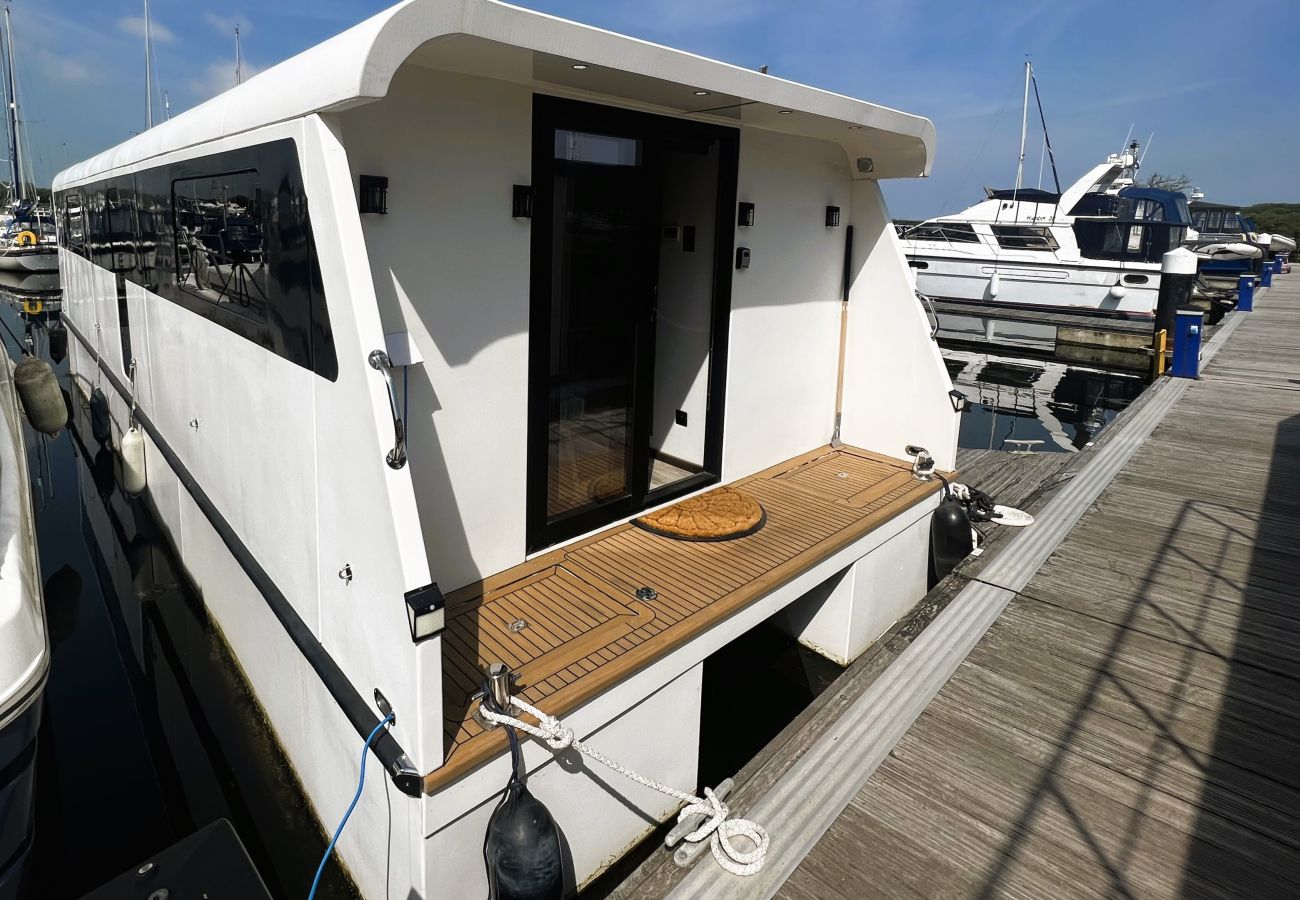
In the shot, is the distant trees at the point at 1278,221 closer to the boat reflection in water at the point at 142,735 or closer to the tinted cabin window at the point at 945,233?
the tinted cabin window at the point at 945,233

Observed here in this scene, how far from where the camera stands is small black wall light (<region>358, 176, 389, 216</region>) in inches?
101

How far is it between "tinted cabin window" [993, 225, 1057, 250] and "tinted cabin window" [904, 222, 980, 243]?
51 cm

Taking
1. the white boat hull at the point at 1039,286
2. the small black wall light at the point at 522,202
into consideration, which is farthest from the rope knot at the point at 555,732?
the white boat hull at the point at 1039,286

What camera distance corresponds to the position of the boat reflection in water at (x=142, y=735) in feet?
10.4

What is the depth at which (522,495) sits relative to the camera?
3.27 metres

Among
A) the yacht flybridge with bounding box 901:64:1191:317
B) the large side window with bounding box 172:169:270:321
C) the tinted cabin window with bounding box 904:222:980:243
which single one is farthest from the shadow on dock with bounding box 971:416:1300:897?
the tinted cabin window with bounding box 904:222:980:243

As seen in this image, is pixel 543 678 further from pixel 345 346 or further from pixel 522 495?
pixel 345 346

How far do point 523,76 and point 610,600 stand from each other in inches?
76.3

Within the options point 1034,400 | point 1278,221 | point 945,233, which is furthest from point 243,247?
point 1278,221

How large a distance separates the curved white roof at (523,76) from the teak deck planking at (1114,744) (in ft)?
7.93

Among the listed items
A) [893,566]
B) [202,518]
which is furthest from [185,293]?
[893,566]

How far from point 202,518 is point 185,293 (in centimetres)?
115

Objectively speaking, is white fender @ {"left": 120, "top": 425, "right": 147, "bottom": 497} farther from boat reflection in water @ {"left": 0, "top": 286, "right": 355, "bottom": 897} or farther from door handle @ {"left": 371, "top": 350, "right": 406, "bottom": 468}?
door handle @ {"left": 371, "top": 350, "right": 406, "bottom": 468}

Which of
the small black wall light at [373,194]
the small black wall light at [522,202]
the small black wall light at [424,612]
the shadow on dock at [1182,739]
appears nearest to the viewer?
the small black wall light at [424,612]
